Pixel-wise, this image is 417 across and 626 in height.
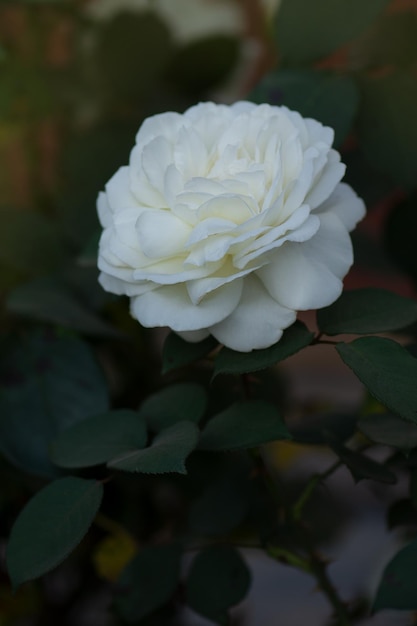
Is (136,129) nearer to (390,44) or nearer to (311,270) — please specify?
(390,44)

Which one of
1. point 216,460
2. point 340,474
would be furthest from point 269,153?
point 340,474

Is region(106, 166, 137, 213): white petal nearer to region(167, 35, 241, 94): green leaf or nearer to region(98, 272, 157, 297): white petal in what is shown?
region(98, 272, 157, 297): white petal

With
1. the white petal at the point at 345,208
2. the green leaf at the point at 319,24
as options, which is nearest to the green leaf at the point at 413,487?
the white petal at the point at 345,208

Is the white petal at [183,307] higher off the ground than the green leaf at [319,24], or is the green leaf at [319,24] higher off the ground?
the green leaf at [319,24]

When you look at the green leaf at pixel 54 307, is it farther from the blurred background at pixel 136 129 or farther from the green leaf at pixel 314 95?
the green leaf at pixel 314 95

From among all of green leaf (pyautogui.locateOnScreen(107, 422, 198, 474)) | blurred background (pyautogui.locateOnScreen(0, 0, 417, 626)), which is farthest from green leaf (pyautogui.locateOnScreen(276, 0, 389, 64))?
green leaf (pyautogui.locateOnScreen(107, 422, 198, 474))

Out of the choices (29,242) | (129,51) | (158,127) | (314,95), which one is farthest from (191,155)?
(129,51)
